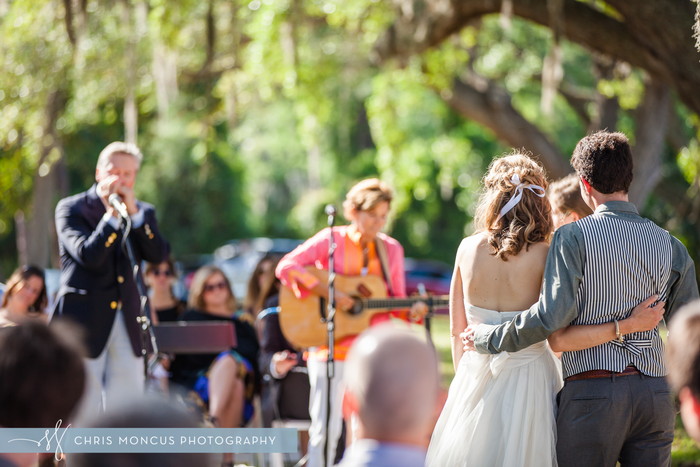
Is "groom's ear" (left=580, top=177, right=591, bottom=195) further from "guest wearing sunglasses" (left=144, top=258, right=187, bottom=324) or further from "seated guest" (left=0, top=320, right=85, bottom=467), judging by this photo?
"guest wearing sunglasses" (left=144, top=258, right=187, bottom=324)

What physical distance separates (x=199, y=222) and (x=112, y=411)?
33.4m

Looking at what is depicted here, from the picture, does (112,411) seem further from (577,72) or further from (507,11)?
(577,72)

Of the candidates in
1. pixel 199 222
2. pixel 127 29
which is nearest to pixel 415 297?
pixel 127 29

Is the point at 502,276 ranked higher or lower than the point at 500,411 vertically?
higher

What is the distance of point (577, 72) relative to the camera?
17.8 meters

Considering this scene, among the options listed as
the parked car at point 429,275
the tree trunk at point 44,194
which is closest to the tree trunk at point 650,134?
the tree trunk at point 44,194

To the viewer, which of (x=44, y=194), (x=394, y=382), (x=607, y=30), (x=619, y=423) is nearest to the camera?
(x=394, y=382)

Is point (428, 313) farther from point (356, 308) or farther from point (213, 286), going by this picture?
point (213, 286)

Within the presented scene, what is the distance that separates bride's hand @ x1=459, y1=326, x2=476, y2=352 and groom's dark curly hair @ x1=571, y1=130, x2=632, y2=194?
855 millimetres

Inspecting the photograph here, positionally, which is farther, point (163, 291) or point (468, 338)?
point (163, 291)

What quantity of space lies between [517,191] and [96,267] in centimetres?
272

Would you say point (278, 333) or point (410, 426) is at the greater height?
point (410, 426)

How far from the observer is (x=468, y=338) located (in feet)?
13.3

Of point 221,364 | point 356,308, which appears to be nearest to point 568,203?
point 356,308
